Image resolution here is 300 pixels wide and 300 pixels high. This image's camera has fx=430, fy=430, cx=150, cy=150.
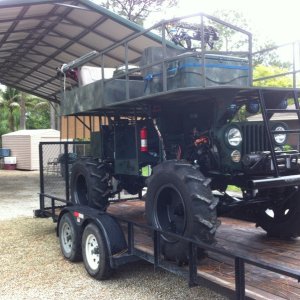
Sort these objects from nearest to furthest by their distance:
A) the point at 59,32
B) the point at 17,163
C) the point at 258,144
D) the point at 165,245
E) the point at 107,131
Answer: the point at 165,245 → the point at 258,144 → the point at 107,131 → the point at 59,32 → the point at 17,163

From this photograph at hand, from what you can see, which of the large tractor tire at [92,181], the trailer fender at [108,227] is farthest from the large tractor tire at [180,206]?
the large tractor tire at [92,181]

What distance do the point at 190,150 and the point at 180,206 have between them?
1.06 m

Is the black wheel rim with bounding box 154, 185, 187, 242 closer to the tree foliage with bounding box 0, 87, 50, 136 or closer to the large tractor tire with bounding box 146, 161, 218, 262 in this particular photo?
the large tractor tire with bounding box 146, 161, 218, 262

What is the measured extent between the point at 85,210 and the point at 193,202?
231 cm

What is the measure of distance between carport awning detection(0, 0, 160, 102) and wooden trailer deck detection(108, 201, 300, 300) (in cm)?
662

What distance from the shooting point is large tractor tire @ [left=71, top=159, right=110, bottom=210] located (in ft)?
23.0

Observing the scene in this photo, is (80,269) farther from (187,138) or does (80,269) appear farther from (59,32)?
(59,32)

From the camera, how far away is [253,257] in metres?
4.88

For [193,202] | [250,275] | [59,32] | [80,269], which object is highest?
[59,32]

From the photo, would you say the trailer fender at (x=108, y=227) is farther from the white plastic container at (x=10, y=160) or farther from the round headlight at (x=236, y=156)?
the white plastic container at (x=10, y=160)

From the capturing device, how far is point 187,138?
6004 millimetres

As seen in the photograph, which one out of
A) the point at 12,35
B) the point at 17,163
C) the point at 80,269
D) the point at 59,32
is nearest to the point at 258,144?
the point at 80,269

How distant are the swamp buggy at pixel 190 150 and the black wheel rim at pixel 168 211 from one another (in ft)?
0.04

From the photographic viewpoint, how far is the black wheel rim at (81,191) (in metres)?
7.73
